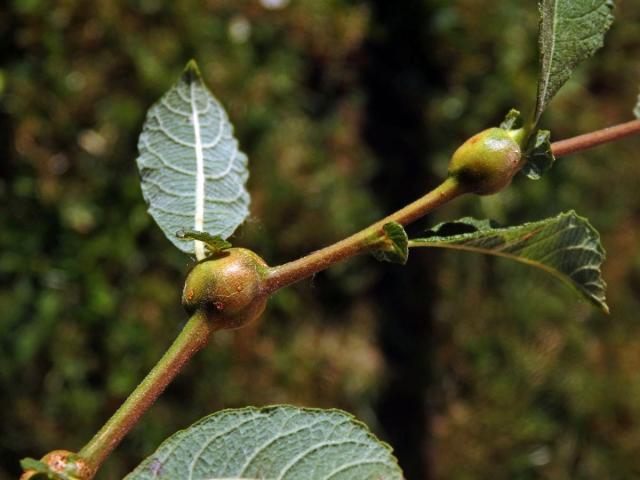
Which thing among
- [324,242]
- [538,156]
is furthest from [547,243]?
[324,242]

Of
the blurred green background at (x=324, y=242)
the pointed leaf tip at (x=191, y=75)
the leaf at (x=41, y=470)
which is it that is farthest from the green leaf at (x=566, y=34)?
the blurred green background at (x=324, y=242)

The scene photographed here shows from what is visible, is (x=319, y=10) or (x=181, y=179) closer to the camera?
(x=181, y=179)

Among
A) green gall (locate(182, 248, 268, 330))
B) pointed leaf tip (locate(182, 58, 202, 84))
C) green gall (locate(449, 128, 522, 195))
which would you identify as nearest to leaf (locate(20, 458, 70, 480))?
green gall (locate(182, 248, 268, 330))

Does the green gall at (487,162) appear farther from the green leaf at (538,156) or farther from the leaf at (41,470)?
the leaf at (41,470)

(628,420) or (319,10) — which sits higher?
(319,10)

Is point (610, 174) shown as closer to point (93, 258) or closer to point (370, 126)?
point (370, 126)

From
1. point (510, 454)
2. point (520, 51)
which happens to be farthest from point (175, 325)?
point (520, 51)

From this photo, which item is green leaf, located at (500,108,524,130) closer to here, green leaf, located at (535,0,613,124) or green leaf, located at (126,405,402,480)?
green leaf, located at (535,0,613,124)
